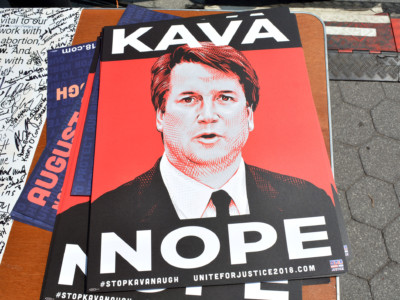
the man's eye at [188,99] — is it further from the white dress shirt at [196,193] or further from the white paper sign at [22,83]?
the white paper sign at [22,83]

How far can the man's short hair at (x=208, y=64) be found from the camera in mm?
670

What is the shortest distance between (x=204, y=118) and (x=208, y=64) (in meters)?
0.14

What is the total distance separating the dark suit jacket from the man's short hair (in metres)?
0.16

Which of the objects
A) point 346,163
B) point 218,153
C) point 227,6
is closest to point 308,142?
point 218,153

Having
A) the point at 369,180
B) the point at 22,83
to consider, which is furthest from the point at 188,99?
the point at 369,180

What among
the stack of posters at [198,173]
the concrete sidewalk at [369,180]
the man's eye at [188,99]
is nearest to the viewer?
the stack of posters at [198,173]

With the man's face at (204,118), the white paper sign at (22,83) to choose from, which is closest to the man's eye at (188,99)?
the man's face at (204,118)

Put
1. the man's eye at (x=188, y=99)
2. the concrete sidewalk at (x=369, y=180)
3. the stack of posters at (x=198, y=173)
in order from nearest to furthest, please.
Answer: the stack of posters at (x=198, y=173), the man's eye at (x=188, y=99), the concrete sidewalk at (x=369, y=180)

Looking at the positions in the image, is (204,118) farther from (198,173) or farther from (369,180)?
(369,180)

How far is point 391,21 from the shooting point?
1.59 m

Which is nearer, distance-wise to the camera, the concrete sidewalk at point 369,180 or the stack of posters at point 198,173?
the stack of posters at point 198,173

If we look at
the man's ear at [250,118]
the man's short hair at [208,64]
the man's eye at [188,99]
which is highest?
the man's short hair at [208,64]

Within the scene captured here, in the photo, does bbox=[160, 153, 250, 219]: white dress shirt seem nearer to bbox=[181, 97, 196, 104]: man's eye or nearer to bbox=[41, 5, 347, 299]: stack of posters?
bbox=[41, 5, 347, 299]: stack of posters

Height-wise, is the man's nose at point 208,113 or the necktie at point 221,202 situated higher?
the man's nose at point 208,113
